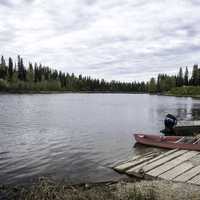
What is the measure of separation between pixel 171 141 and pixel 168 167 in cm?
754

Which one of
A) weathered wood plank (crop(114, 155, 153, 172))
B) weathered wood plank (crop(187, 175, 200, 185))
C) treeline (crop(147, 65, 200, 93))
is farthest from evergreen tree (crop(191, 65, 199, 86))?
weathered wood plank (crop(187, 175, 200, 185))

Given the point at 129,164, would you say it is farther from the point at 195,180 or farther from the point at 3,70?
the point at 3,70

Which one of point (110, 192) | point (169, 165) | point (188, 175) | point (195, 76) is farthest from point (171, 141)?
point (195, 76)

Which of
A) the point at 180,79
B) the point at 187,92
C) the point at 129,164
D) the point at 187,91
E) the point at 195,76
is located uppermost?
the point at 195,76

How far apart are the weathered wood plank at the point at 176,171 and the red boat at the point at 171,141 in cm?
406

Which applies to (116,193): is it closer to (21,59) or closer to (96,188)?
(96,188)

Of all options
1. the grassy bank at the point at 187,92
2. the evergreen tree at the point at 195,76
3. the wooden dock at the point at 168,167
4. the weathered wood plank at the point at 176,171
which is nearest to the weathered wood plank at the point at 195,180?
the wooden dock at the point at 168,167

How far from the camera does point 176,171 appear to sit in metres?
12.7

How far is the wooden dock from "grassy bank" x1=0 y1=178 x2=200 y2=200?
90 cm

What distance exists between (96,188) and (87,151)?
903cm

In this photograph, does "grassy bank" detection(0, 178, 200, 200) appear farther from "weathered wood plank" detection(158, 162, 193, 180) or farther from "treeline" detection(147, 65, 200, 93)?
"treeline" detection(147, 65, 200, 93)

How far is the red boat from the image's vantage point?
17.7 metres

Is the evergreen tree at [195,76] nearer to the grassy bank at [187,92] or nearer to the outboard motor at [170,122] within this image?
the grassy bank at [187,92]

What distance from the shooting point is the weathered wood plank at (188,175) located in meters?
11.7
